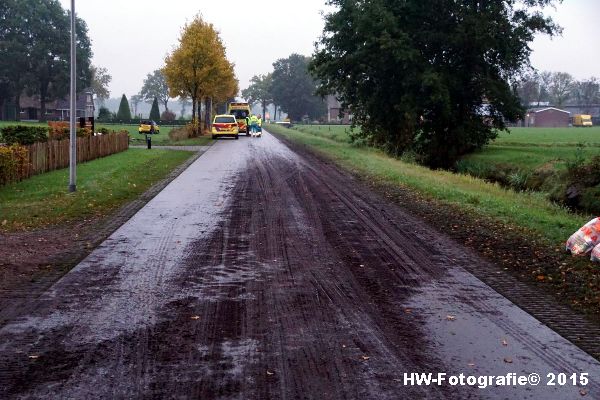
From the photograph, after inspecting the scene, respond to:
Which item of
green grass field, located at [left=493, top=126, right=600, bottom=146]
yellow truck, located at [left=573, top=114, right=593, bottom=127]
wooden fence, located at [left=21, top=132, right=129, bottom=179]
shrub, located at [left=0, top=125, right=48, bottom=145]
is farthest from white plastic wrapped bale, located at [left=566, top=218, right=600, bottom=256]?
yellow truck, located at [left=573, top=114, right=593, bottom=127]

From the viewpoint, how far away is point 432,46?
34.0 m

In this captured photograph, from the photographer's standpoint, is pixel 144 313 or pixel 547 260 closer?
pixel 144 313

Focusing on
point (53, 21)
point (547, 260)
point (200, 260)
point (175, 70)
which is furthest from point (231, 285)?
point (53, 21)

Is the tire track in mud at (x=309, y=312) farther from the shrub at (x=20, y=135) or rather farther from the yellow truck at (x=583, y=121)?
the yellow truck at (x=583, y=121)

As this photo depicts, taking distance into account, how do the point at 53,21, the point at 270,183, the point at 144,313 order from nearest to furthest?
1. the point at 144,313
2. the point at 270,183
3. the point at 53,21

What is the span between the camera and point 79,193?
1639 centimetres

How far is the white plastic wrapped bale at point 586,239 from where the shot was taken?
9430 mm

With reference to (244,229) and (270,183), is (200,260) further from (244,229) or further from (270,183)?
(270,183)

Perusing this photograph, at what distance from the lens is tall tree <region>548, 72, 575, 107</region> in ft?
559

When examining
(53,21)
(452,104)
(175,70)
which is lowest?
(452,104)

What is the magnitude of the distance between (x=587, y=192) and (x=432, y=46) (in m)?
16.1

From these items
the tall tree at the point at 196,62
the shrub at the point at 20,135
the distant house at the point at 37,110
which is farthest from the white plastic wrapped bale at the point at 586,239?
the distant house at the point at 37,110

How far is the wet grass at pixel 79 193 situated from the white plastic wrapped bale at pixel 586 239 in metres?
9.31

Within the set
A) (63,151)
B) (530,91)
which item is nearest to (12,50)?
(63,151)
